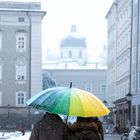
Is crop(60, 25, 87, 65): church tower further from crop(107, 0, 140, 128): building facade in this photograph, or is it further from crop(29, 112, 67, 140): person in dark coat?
crop(29, 112, 67, 140): person in dark coat

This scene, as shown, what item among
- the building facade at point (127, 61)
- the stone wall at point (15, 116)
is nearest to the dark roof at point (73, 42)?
the building facade at point (127, 61)

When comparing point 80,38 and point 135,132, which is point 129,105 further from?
point 80,38

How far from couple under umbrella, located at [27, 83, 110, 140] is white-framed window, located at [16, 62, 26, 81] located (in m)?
49.5

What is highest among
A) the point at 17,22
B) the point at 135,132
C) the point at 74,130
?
the point at 17,22

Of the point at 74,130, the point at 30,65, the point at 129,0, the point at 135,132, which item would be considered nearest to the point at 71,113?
the point at 74,130

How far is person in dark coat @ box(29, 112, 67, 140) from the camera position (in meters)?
6.99

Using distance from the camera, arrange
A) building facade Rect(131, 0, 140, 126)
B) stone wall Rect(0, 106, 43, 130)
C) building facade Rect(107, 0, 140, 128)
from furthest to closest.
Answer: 1. stone wall Rect(0, 106, 43, 130)
2. building facade Rect(107, 0, 140, 128)
3. building facade Rect(131, 0, 140, 126)

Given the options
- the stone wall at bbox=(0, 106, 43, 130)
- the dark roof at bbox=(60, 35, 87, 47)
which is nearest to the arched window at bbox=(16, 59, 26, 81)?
the stone wall at bbox=(0, 106, 43, 130)

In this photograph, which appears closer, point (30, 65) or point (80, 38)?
point (30, 65)

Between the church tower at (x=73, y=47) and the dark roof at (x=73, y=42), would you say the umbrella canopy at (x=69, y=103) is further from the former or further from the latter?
the dark roof at (x=73, y=42)

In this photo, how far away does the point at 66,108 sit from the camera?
7387 millimetres

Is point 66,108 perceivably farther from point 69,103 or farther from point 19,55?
point 19,55

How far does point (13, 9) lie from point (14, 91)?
8926mm

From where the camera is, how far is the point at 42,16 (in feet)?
187
